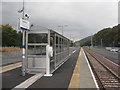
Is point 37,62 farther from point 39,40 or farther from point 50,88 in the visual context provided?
point 50,88

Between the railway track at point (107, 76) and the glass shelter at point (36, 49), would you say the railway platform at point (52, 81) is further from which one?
the glass shelter at point (36, 49)

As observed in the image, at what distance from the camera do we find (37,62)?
11.5 meters

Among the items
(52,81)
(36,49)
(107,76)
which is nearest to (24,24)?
(36,49)

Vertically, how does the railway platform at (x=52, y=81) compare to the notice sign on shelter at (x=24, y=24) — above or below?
below

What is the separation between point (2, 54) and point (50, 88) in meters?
15.4

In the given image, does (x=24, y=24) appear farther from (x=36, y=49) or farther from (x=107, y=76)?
(x=107, y=76)

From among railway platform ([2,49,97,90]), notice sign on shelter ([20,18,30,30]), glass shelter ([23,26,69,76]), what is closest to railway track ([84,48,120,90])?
railway platform ([2,49,97,90])

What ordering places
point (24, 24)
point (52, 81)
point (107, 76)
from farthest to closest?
point (107, 76) → point (24, 24) → point (52, 81)

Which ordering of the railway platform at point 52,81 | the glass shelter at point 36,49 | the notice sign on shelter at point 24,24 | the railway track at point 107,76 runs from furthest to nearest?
the glass shelter at point 36,49 → the notice sign on shelter at point 24,24 → the railway track at point 107,76 → the railway platform at point 52,81

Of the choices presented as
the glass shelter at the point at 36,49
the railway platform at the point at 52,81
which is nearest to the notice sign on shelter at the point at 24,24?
the glass shelter at the point at 36,49

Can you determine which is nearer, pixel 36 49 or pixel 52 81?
pixel 52 81

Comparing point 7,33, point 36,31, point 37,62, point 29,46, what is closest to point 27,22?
point 36,31

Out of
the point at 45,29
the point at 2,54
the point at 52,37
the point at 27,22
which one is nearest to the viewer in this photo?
the point at 27,22

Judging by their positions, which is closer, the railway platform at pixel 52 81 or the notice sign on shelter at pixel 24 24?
the railway platform at pixel 52 81
